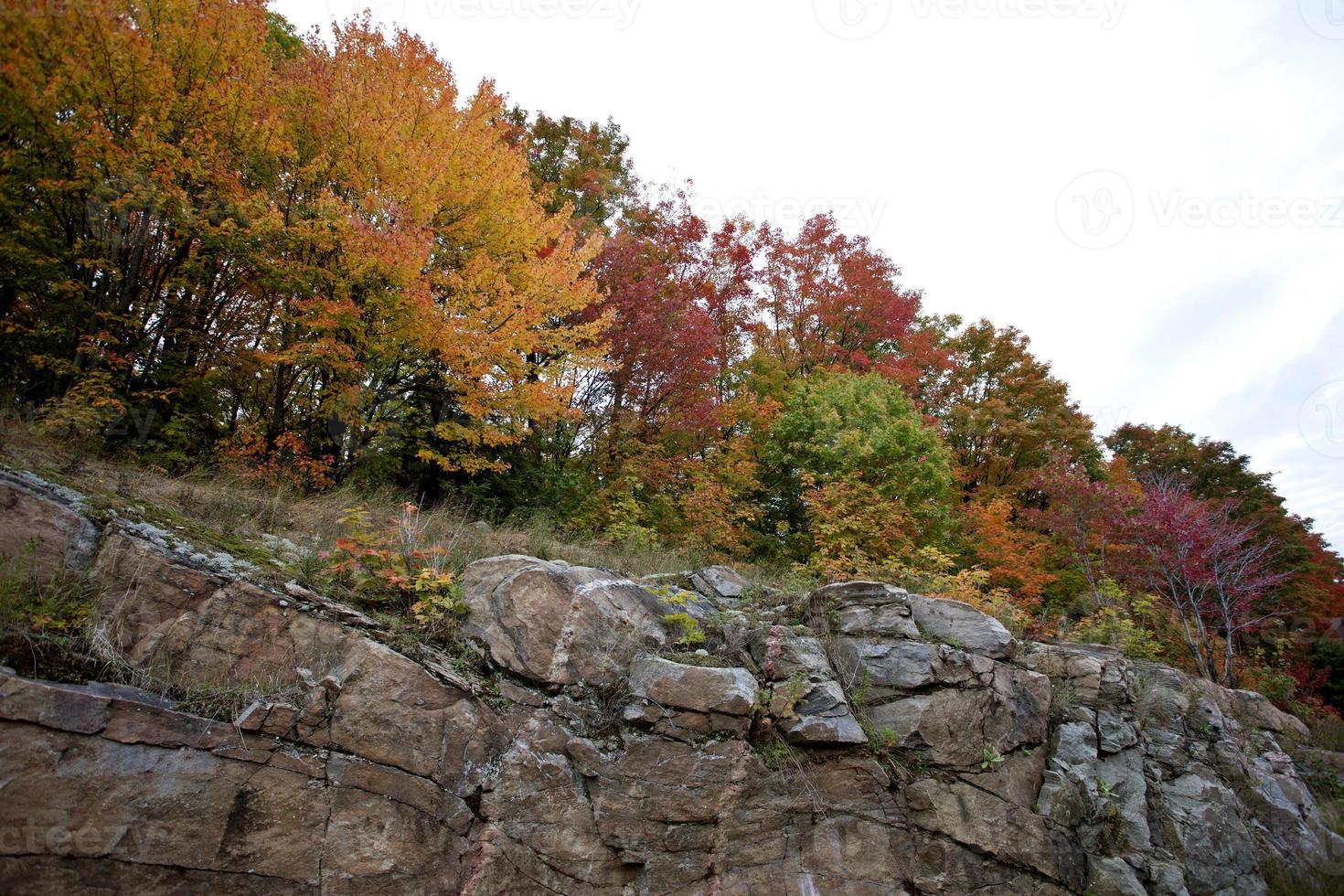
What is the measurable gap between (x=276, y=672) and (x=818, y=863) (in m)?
4.75

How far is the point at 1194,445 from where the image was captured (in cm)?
2309

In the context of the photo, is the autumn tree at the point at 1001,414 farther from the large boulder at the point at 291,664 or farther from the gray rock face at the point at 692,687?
the large boulder at the point at 291,664

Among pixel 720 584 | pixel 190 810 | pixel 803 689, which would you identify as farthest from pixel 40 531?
pixel 803 689

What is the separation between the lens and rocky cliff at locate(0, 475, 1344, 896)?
3.40m

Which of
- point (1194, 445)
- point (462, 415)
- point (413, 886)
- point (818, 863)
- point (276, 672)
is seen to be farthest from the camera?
point (1194, 445)

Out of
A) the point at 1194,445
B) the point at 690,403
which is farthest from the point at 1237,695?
the point at 1194,445

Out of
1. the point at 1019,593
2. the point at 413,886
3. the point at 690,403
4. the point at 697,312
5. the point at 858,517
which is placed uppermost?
the point at 697,312

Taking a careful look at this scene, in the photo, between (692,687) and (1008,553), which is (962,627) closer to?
(692,687)

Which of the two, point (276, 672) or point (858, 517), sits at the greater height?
point (858, 517)

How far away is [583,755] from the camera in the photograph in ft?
15.1

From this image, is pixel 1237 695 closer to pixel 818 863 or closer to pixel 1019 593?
pixel 1019 593

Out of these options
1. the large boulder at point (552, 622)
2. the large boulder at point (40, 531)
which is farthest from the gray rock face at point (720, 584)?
the large boulder at point (40, 531)

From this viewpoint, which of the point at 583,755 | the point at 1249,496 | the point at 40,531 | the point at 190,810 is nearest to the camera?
the point at 190,810

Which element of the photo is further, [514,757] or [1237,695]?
[1237,695]
